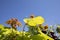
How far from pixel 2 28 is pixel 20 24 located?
252mm

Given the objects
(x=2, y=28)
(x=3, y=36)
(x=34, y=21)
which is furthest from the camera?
(x=2, y=28)

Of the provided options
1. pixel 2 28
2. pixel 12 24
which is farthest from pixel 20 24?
pixel 2 28

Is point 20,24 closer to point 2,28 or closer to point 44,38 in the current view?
point 2,28

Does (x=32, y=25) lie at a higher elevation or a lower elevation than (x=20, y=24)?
lower

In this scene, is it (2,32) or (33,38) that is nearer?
(33,38)

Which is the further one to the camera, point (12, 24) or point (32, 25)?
point (12, 24)

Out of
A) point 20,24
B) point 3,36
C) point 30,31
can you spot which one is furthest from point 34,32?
point 3,36

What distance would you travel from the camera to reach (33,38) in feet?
6.23

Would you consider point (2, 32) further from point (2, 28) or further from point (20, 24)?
point (20, 24)

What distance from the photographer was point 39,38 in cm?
191

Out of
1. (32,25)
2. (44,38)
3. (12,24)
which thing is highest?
(12,24)

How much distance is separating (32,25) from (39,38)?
6.9 inches

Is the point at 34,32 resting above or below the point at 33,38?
above

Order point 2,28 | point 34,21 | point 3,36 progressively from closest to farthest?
1. point 34,21
2. point 3,36
3. point 2,28
